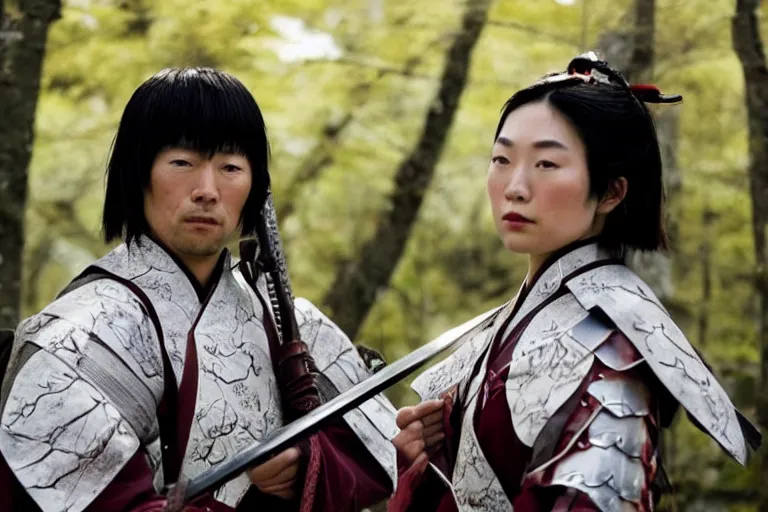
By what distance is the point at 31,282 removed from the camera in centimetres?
1082

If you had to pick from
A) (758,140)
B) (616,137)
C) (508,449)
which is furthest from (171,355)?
(758,140)

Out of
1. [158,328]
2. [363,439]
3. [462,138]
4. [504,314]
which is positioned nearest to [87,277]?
[158,328]

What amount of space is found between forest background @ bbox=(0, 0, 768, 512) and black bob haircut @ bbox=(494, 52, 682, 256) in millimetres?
2759

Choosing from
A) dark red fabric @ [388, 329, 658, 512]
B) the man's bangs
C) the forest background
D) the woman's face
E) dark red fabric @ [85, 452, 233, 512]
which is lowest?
dark red fabric @ [85, 452, 233, 512]

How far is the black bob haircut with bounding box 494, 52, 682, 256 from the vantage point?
104 inches

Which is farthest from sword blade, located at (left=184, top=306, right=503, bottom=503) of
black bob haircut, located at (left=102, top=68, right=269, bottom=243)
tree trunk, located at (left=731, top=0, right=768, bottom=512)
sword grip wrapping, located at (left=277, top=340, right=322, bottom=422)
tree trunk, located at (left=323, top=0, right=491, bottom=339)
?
tree trunk, located at (left=323, top=0, right=491, bottom=339)

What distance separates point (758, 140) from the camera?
18.2 feet

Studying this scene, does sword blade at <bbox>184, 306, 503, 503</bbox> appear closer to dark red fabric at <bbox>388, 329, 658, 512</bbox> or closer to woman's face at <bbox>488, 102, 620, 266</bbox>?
dark red fabric at <bbox>388, 329, 658, 512</bbox>

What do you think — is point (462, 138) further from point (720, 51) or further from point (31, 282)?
point (31, 282)

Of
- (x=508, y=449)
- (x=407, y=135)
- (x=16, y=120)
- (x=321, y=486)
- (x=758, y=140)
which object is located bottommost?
(x=321, y=486)

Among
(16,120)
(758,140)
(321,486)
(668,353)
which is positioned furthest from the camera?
(758,140)

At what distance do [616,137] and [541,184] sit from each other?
0.22 metres

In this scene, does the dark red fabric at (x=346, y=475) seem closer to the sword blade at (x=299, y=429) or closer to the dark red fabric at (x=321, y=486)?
the dark red fabric at (x=321, y=486)

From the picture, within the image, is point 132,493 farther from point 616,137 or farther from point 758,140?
point 758,140
